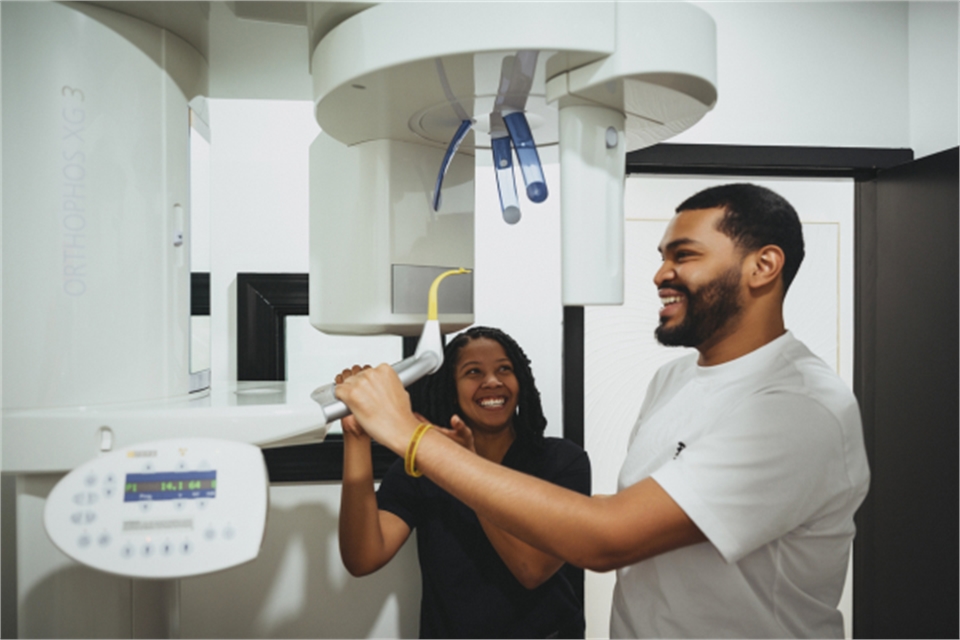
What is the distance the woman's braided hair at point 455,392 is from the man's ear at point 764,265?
535 mm

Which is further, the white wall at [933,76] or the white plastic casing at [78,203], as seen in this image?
the white wall at [933,76]

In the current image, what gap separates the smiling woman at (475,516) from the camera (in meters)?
1.16

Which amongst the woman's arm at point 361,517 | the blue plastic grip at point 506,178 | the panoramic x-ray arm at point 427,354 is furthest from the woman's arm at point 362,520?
the blue plastic grip at point 506,178

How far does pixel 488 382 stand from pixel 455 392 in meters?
0.10

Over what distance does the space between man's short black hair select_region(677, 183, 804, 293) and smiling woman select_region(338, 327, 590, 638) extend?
1.78ft

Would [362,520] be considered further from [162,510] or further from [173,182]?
[173,182]

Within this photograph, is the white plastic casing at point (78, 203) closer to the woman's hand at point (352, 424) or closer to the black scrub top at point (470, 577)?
the woman's hand at point (352, 424)

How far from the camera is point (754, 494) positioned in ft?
2.62

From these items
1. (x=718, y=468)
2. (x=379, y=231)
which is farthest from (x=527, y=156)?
(x=718, y=468)

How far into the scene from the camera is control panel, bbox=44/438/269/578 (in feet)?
2.02

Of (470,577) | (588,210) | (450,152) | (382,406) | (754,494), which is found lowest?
(470,577)

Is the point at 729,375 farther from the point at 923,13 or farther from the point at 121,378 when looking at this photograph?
the point at 923,13

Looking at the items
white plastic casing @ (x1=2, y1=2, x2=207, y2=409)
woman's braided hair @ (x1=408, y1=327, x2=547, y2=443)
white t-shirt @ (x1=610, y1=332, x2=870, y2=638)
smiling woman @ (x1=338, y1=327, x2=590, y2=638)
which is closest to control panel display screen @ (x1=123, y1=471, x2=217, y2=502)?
white plastic casing @ (x1=2, y1=2, x2=207, y2=409)

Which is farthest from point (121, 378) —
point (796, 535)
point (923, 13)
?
point (923, 13)
